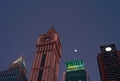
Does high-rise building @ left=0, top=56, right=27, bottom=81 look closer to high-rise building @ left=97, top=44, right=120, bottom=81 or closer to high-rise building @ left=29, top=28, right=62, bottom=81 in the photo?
high-rise building @ left=29, top=28, right=62, bottom=81

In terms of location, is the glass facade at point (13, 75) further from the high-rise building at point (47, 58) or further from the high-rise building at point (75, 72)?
the high-rise building at point (75, 72)

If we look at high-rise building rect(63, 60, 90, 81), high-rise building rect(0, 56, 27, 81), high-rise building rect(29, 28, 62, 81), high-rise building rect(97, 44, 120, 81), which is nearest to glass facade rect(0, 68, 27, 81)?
high-rise building rect(0, 56, 27, 81)

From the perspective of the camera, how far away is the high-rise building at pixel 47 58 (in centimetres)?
15112

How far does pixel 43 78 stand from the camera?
14750 centimetres

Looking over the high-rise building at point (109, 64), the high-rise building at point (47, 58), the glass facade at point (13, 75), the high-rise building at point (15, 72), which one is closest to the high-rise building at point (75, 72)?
the high-rise building at point (47, 58)

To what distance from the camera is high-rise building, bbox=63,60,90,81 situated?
162m

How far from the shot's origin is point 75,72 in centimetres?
16938

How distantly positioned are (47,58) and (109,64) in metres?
94.5

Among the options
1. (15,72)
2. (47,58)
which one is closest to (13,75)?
(15,72)

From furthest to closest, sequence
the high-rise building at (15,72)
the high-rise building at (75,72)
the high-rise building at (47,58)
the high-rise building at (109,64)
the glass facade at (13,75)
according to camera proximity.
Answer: the high-rise building at (15,72)
the glass facade at (13,75)
the high-rise building at (75,72)
the high-rise building at (47,58)
the high-rise building at (109,64)

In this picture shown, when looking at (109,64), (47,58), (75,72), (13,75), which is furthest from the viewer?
(13,75)

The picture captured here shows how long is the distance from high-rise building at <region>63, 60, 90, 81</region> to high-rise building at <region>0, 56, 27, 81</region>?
1330 inches

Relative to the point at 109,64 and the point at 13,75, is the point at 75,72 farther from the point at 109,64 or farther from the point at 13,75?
the point at 109,64

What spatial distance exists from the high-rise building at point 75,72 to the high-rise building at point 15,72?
33783 mm
